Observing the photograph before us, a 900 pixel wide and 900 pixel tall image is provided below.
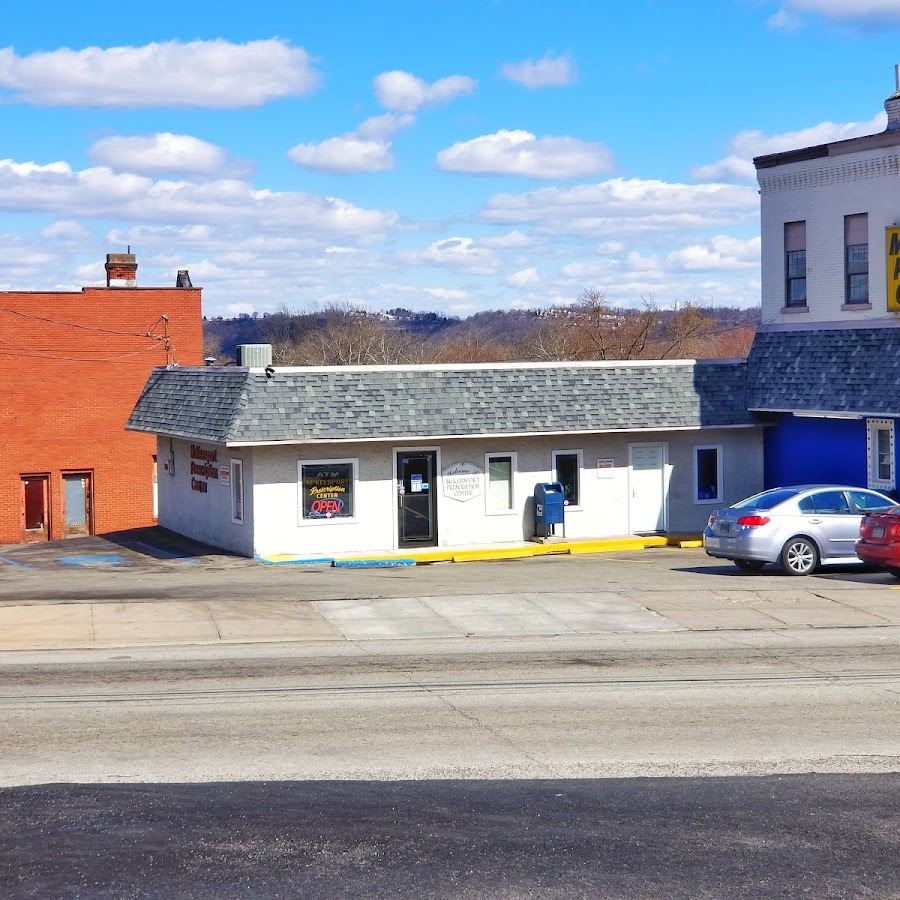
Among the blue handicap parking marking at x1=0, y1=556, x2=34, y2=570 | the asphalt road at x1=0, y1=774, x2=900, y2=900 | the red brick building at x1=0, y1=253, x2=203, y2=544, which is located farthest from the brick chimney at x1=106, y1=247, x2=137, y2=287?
the asphalt road at x1=0, y1=774, x2=900, y2=900

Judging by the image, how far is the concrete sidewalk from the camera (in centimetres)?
1745

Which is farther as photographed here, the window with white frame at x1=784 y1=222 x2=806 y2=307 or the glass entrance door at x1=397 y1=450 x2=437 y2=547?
the window with white frame at x1=784 y1=222 x2=806 y2=307

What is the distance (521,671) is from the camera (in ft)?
49.5

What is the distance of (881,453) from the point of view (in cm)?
2725

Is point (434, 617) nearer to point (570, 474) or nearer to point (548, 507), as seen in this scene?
point (548, 507)

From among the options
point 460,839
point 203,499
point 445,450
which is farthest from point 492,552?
point 460,839

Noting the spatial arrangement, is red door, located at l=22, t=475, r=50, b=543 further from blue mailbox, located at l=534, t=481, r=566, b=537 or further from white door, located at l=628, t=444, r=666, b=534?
white door, located at l=628, t=444, r=666, b=534

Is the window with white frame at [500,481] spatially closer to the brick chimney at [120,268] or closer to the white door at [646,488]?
the white door at [646,488]

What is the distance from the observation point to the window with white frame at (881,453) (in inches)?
1057

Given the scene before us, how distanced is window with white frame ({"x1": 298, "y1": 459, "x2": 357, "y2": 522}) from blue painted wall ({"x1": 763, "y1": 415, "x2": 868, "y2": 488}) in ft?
32.9

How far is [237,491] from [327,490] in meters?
1.94

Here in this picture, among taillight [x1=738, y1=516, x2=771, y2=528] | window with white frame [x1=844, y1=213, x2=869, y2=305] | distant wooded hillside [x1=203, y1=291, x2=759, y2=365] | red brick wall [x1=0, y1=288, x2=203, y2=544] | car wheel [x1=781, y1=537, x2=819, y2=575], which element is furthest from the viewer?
distant wooded hillside [x1=203, y1=291, x2=759, y2=365]

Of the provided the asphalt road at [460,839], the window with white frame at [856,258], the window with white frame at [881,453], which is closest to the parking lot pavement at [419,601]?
the window with white frame at [881,453]

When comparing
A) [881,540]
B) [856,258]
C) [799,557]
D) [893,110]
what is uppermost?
[893,110]
